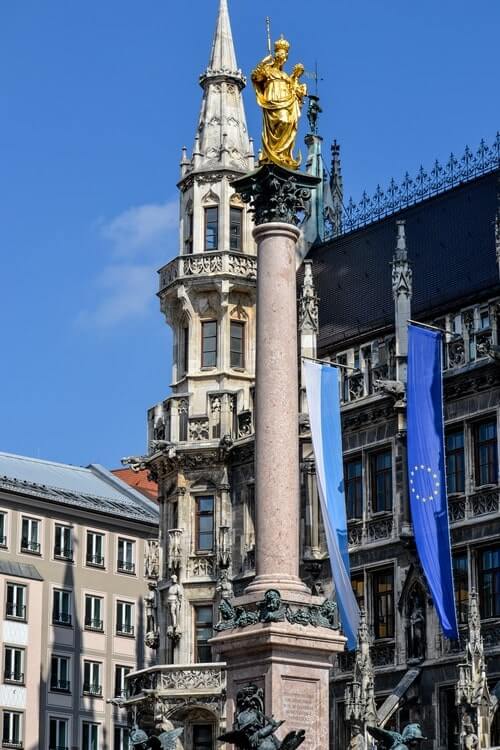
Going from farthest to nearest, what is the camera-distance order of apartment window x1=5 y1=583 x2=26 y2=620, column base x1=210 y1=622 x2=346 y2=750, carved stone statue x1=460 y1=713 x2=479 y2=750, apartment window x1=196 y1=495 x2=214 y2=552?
apartment window x1=5 y1=583 x2=26 y2=620 → apartment window x1=196 y1=495 x2=214 y2=552 → carved stone statue x1=460 y1=713 x2=479 y2=750 → column base x1=210 y1=622 x2=346 y2=750

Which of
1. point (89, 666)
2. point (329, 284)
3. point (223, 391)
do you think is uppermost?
point (329, 284)

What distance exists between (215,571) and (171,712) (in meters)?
4.72

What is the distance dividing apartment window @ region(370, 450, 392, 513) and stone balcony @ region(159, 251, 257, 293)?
26.7 feet

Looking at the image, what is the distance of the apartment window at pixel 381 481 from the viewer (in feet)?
168

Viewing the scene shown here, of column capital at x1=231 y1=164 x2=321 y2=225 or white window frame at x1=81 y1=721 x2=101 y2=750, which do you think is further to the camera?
white window frame at x1=81 y1=721 x2=101 y2=750

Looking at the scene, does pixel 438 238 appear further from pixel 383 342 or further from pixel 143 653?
pixel 143 653

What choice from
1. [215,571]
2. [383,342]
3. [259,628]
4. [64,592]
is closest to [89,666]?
[64,592]

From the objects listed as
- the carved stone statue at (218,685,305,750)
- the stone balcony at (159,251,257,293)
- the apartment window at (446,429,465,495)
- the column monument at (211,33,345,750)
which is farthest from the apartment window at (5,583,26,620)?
the carved stone statue at (218,685,305,750)

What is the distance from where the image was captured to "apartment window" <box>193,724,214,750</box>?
176ft

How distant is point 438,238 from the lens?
183 feet

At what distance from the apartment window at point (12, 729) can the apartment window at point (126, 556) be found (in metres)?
8.25

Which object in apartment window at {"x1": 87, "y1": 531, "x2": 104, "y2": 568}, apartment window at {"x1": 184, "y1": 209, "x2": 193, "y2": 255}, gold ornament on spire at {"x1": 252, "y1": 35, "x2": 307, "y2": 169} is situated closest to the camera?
gold ornament on spire at {"x1": 252, "y1": 35, "x2": 307, "y2": 169}

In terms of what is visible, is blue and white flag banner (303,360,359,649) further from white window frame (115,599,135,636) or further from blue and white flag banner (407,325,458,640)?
white window frame (115,599,135,636)

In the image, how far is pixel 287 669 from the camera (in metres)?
31.2
